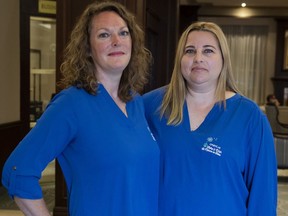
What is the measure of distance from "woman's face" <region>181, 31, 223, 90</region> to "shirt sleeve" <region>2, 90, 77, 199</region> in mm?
559

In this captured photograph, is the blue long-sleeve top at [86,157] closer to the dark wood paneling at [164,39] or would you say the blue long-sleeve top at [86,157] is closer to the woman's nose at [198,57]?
the woman's nose at [198,57]

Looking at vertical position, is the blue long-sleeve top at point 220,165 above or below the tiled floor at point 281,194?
above

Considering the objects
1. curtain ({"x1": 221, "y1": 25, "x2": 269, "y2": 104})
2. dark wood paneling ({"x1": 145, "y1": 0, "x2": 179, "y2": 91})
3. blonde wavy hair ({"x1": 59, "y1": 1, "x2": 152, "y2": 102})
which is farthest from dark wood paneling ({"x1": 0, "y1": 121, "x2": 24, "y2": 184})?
curtain ({"x1": 221, "y1": 25, "x2": 269, "y2": 104})

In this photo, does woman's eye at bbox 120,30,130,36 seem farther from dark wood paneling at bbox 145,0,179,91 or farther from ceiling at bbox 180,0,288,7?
ceiling at bbox 180,0,288,7

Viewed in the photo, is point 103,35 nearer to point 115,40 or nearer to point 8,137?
point 115,40

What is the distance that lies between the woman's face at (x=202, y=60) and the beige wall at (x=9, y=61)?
3045 millimetres

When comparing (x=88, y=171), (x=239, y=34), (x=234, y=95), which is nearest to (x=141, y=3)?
(x=234, y=95)

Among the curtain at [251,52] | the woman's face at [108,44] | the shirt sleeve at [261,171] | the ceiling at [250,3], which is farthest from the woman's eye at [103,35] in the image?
the curtain at [251,52]

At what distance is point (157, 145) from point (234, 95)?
406 mm

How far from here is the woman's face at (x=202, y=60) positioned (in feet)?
4.92

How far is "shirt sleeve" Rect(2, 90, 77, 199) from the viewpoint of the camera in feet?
3.87

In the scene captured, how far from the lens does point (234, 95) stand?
1.58 metres

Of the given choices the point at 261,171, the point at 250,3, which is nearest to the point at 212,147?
the point at 261,171

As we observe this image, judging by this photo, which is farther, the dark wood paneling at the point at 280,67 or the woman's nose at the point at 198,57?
the dark wood paneling at the point at 280,67
